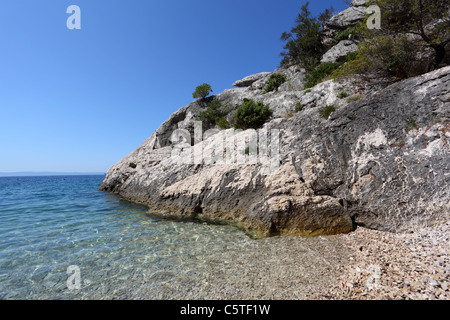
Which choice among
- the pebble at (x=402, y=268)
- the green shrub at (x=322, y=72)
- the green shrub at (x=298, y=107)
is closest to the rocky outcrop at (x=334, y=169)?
the green shrub at (x=298, y=107)

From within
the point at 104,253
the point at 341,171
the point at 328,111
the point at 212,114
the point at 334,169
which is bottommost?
the point at 104,253

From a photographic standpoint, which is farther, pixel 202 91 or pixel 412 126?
pixel 202 91

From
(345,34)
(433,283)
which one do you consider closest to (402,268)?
(433,283)

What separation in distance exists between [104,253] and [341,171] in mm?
11960

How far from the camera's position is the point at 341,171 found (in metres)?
10.2

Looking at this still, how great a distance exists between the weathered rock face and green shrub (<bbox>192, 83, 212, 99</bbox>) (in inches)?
771

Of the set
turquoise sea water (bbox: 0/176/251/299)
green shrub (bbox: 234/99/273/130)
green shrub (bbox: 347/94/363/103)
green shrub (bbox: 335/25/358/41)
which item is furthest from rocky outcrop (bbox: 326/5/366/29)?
turquoise sea water (bbox: 0/176/251/299)

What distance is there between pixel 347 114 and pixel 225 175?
28.0ft

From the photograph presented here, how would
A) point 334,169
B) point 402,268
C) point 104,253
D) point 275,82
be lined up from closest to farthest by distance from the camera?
point 402,268
point 104,253
point 334,169
point 275,82

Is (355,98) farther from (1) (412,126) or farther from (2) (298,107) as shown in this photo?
(2) (298,107)

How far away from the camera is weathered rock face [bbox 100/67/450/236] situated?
791 centimetres

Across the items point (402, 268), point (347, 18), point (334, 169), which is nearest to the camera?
point (402, 268)

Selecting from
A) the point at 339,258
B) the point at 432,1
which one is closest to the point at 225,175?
the point at 339,258

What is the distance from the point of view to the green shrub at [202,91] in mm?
32375
